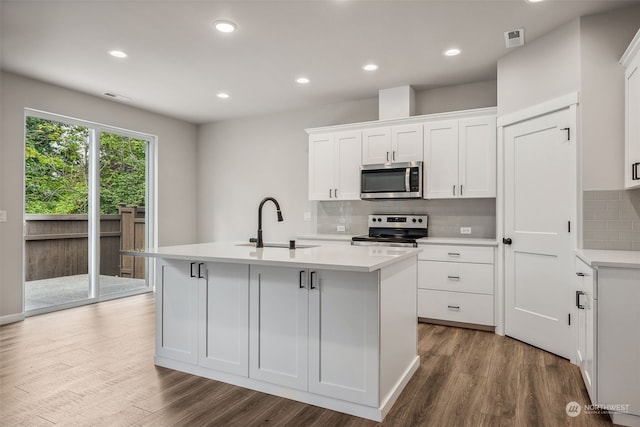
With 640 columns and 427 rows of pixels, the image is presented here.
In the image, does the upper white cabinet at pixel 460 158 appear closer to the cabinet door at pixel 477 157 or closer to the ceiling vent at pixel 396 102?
the cabinet door at pixel 477 157

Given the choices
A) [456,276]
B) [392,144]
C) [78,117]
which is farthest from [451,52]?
[78,117]

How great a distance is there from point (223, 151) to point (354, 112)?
2314 millimetres

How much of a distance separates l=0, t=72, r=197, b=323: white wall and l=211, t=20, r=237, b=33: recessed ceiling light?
258 centimetres

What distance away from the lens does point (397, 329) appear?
94.0 inches

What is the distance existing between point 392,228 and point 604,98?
2498mm

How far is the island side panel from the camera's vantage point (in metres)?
2.14

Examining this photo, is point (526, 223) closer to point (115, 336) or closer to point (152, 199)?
point (115, 336)

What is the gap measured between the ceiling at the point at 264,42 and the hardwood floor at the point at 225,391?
2610 millimetres

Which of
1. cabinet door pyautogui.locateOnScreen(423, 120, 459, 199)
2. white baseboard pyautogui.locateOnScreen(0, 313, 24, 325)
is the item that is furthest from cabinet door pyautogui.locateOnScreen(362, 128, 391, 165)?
white baseboard pyautogui.locateOnScreen(0, 313, 24, 325)

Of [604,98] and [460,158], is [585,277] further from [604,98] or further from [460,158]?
[460,158]

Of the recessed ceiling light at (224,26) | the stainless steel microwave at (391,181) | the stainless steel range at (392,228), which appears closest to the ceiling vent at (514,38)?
the stainless steel microwave at (391,181)

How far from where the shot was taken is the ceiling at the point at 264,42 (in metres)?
2.79

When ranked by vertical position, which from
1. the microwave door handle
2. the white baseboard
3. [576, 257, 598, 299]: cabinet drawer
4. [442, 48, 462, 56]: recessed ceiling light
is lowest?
the white baseboard

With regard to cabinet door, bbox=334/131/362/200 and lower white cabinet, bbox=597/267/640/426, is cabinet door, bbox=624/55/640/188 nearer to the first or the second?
lower white cabinet, bbox=597/267/640/426
